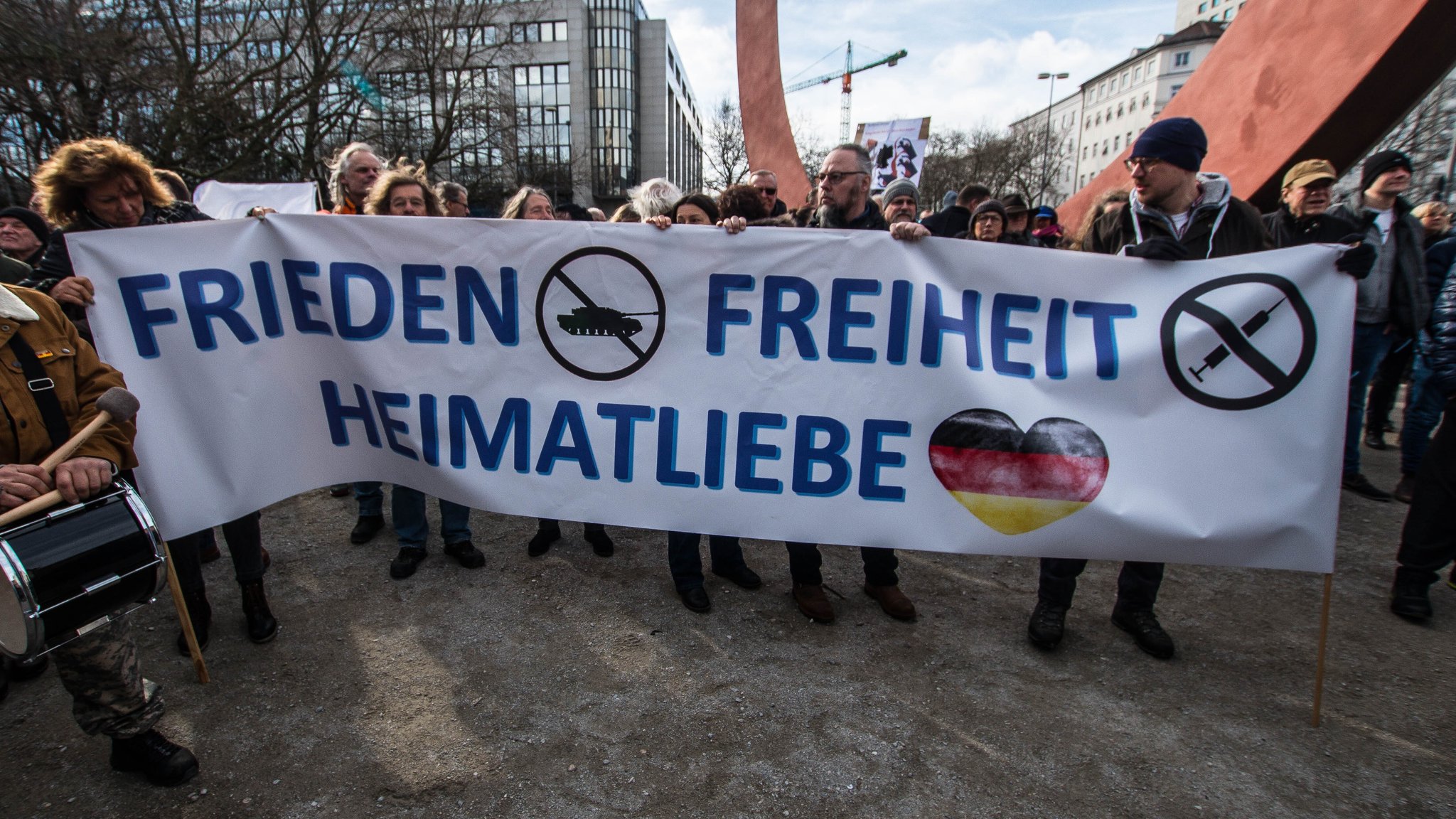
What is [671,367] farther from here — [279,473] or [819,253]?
[279,473]

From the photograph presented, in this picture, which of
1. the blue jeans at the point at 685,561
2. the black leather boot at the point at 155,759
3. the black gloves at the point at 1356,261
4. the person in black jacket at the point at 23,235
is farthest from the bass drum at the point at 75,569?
the black gloves at the point at 1356,261

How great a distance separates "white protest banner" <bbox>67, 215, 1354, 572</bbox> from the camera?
2461mm

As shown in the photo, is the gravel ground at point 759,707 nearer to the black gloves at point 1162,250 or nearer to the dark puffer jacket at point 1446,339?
the dark puffer jacket at point 1446,339

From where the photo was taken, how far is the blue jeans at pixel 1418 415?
446cm

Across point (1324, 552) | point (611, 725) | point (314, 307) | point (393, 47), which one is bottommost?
point (611, 725)

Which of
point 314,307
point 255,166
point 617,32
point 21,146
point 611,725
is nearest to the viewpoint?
point 611,725

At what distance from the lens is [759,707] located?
2.41 metres

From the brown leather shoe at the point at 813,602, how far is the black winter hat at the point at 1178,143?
85.8 inches

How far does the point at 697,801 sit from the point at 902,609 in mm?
1340

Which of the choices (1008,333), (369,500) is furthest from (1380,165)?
(369,500)

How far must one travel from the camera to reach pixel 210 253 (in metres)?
2.69

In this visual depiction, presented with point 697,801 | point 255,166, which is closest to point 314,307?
point 697,801

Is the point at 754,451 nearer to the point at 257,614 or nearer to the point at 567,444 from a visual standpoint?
the point at 567,444

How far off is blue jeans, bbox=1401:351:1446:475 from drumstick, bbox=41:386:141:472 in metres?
6.52
